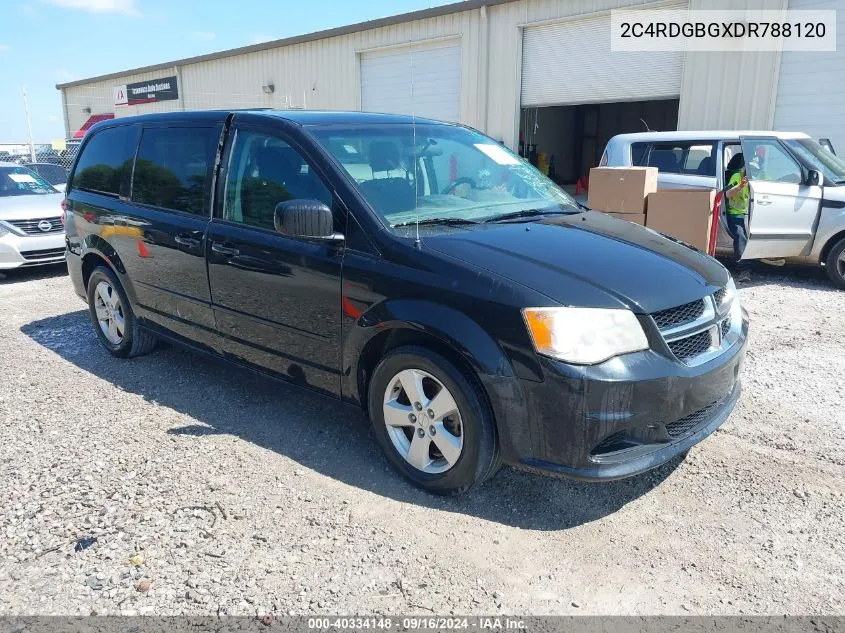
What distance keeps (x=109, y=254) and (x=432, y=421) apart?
→ 331 cm

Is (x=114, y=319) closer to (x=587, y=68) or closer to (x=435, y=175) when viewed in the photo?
(x=435, y=175)

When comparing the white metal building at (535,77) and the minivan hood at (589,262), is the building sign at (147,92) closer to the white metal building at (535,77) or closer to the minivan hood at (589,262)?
the white metal building at (535,77)

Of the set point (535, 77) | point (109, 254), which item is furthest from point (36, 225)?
point (535, 77)

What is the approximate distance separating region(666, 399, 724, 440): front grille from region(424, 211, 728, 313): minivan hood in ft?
1.71

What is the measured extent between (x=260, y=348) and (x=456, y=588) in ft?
6.34

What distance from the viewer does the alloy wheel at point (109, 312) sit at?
5.18 meters

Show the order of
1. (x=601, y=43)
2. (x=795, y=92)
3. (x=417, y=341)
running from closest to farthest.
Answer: (x=417, y=341) < (x=795, y=92) < (x=601, y=43)

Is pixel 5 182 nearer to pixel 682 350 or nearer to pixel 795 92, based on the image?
pixel 682 350

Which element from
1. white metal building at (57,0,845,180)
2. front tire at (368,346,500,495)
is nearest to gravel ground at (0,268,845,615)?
front tire at (368,346,500,495)

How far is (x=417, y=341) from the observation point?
308cm

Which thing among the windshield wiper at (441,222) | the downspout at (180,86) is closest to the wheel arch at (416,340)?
the windshield wiper at (441,222)

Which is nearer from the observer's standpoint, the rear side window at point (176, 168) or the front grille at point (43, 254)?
the rear side window at point (176, 168)

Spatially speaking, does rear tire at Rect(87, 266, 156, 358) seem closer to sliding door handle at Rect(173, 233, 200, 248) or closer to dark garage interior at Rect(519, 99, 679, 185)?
sliding door handle at Rect(173, 233, 200, 248)

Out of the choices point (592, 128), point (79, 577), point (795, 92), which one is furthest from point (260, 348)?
point (592, 128)
